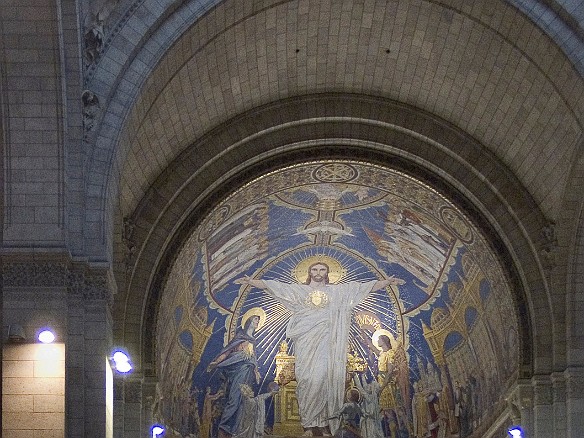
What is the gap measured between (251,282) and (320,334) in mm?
1986

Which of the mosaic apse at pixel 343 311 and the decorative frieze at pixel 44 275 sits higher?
the mosaic apse at pixel 343 311

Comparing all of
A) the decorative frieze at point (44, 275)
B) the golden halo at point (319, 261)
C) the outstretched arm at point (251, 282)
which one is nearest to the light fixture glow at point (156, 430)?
the outstretched arm at point (251, 282)

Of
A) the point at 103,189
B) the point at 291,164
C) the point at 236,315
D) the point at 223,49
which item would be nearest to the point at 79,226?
the point at 103,189

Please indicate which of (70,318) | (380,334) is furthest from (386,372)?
(70,318)

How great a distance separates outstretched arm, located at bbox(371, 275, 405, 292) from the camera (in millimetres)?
33062

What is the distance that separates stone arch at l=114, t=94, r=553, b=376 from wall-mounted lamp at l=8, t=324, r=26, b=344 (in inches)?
313

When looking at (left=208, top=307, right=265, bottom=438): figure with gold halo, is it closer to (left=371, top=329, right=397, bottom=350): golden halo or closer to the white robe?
the white robe

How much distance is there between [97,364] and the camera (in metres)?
19.7

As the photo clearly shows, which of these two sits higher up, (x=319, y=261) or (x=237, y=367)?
(x=319, y=261)

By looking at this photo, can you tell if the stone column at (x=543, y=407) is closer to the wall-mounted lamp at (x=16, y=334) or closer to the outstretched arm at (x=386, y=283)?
the outstretched arm at (x=386, y=283)

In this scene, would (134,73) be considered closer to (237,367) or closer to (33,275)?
(33,275)

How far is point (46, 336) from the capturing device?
19.3 metres

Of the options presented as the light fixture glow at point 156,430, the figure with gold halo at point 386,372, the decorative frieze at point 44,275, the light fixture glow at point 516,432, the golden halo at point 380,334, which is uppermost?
the golden halo at point 380,334

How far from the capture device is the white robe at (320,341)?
3372 centimetres
